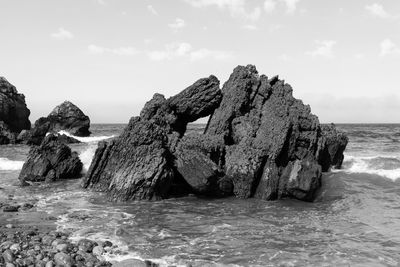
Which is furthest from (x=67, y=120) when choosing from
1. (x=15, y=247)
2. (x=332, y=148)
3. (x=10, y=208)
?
(x=15, y=247)

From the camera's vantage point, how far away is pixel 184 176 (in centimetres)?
Result: 2208

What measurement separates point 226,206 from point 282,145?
5.69 m

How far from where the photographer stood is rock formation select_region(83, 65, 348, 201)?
21422mm

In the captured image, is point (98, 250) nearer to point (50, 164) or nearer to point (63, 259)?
point (63, 259)

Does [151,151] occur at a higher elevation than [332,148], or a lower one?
higher

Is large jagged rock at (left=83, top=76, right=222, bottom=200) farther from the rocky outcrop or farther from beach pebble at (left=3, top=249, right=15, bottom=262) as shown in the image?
the rocky outcrop

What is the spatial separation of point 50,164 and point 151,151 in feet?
35.4

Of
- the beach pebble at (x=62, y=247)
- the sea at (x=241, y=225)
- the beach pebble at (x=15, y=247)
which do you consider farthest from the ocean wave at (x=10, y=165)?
the beach pebble at (x=62, y=247)

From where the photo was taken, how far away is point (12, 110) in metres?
78.4

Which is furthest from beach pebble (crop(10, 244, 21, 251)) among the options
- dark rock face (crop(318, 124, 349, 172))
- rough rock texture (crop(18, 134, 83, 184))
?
dark rock face (crop(318, 124, 349, 172))

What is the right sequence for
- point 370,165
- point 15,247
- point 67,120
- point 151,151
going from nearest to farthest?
point 15,247, point 151,151, point 370,165, point 67,120

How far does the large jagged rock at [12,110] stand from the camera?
75812 millimetres

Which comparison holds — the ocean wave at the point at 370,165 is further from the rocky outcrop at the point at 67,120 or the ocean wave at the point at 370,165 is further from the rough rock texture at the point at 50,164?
the rocky outcrop at the point at 67,120

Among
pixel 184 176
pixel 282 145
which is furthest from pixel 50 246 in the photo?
pixel 282 145
